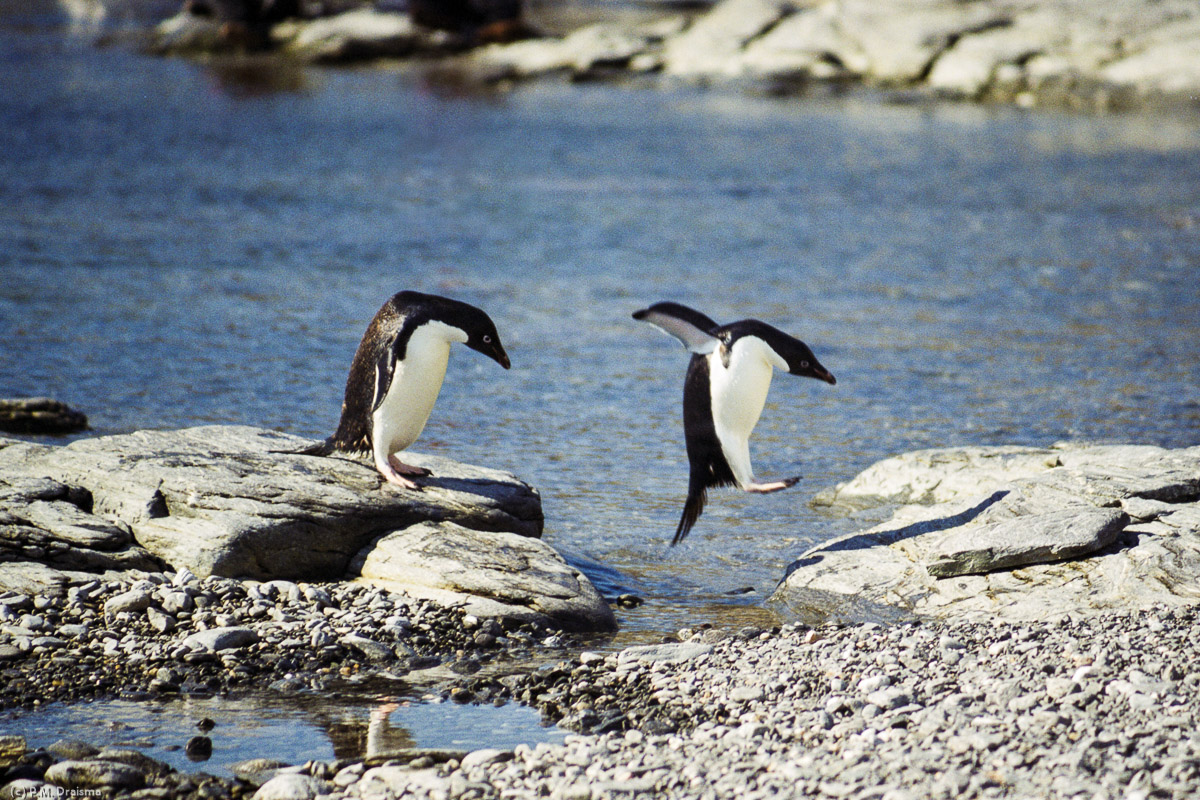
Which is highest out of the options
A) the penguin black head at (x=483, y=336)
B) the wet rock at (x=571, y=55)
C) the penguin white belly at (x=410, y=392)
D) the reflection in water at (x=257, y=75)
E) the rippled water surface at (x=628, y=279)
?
the wet rock at (x=571, y=55)

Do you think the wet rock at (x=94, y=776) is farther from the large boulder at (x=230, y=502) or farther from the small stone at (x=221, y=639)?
the large boulder at (x=230, y=502)

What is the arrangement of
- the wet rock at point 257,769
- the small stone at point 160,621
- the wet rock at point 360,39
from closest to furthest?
the wet rock at point 257,769 → the small stone at point 160,621 → the wet rock at point 360,39

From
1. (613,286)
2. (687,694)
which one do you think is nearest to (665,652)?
(687,694)

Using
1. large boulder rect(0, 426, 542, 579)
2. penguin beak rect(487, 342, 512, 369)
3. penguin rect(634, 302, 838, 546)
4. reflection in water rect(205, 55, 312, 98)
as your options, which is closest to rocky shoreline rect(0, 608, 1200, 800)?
large boulder rect(0, 426, 542, 579)

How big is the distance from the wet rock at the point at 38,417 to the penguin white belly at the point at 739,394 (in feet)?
19.5

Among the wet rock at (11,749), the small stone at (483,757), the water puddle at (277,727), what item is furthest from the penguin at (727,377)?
the wet rock at (11,749)

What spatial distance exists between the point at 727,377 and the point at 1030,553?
1.95 metres

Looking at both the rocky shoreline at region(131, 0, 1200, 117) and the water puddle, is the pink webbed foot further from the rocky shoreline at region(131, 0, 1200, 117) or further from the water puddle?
the rocky shoreline at region(131, 0, 1200, 117)

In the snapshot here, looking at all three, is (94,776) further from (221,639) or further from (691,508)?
(691,508)

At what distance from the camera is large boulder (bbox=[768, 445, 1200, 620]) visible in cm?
707

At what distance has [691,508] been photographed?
8.51 meters

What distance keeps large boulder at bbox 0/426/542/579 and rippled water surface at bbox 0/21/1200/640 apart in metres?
1.11

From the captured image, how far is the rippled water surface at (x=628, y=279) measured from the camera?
11398 mm

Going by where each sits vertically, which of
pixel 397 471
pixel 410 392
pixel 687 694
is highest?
pixel 410 392
